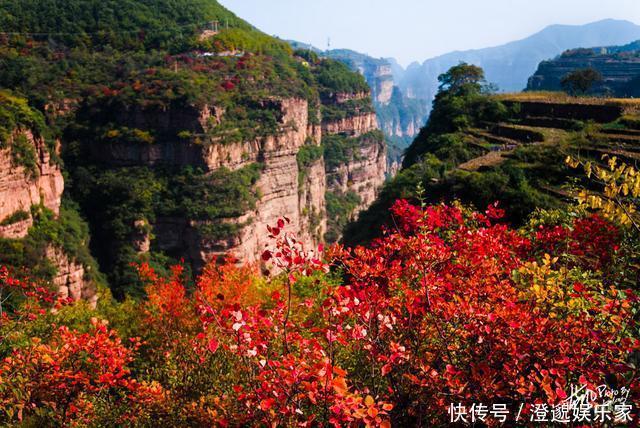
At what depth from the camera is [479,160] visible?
25.0 meters

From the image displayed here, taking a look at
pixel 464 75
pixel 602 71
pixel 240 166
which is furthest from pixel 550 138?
pixel 602 71

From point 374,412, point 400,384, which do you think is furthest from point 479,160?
point 374,412

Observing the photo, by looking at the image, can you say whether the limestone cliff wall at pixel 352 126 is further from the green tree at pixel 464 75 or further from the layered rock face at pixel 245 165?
the green tree at pixel 464 75

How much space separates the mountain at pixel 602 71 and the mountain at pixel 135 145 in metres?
43.8

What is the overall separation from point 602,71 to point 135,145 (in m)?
75.5

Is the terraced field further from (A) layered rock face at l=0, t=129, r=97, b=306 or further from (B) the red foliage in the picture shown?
(A) layered rock face at l=0, t=129, r=97, b=306

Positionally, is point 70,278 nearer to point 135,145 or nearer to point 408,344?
point 135,145

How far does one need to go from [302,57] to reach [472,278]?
77371 mm

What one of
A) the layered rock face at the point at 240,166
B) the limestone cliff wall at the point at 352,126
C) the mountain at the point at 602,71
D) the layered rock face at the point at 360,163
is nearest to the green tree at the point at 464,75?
the layered rock face at the point at 240,166

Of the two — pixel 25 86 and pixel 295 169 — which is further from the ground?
pixel 25 86

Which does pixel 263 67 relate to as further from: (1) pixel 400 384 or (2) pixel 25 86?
(1) pixel 400 384

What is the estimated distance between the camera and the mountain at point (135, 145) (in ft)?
111

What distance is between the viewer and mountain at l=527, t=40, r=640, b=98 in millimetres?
69213

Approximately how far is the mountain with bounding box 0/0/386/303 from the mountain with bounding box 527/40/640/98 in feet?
144
